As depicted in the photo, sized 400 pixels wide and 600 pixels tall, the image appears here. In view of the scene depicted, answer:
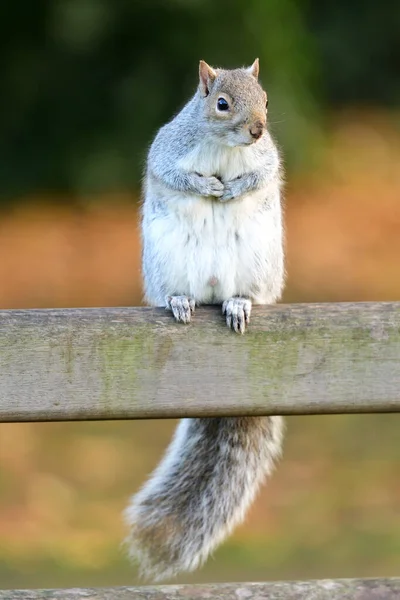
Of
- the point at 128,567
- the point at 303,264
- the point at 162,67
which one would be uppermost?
the point at 162,67

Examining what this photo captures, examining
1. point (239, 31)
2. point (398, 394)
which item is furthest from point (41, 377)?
point (239, 31)

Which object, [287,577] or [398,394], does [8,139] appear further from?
[398,394]

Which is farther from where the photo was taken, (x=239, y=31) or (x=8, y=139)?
(x=8, y=139)

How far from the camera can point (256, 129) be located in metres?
2.59

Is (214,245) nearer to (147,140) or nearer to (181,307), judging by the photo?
(181,307)

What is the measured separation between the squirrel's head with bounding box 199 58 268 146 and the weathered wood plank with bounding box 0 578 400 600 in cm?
98

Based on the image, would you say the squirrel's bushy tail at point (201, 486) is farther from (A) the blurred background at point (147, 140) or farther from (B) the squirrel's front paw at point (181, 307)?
(A) the blurred background at point (147, 140)

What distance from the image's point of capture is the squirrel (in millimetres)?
2414

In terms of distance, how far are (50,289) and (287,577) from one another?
3726 mm

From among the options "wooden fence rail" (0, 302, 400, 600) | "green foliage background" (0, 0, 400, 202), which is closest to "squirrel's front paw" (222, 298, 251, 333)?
"wooden fence rail" (0, 302, 400, 600)

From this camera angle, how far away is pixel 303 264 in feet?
25.9

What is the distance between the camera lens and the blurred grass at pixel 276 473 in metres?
4.50

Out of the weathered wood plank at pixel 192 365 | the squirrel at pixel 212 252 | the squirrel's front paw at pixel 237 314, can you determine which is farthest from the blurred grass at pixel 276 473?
the weathered wood plank at pixel 192 365

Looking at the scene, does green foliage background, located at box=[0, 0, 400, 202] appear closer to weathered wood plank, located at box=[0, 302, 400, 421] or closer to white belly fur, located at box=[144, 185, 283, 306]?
white belly fur, located at box=[144, 185, 283, 306]
